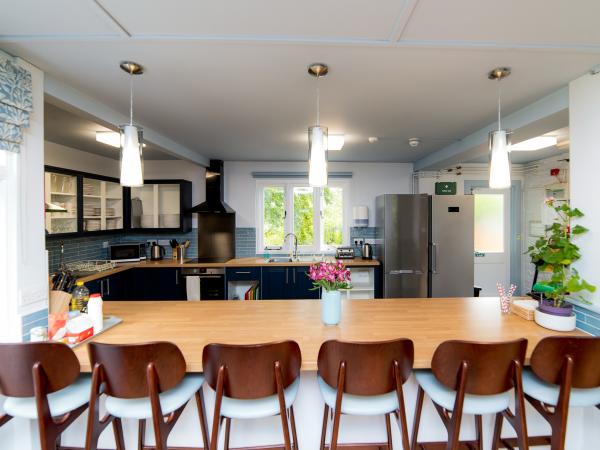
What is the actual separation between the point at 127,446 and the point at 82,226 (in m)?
2.64

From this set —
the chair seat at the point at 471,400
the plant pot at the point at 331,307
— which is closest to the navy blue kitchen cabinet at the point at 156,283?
the plant pot at the point at 331,307

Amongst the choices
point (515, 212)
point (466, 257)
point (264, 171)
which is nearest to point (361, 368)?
point (466, 257)

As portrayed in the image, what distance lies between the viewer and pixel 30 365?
47.1 inches

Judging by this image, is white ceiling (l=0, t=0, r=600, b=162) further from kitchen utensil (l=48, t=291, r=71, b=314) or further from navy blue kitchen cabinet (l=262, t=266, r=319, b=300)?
navy blue kitchen cabinet (l=262, t=266, r=319, b=300)

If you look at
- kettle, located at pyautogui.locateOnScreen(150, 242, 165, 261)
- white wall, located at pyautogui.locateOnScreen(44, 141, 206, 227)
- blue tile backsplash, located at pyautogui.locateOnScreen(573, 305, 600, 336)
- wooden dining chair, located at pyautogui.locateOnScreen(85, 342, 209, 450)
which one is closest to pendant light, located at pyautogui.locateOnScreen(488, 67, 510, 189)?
blue tile backsplash, located at pyautogui.locateOnScreen(573, 305, 600, 336)

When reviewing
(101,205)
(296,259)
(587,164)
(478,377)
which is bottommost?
(478,377)

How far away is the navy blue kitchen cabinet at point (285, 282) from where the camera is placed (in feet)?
13.1

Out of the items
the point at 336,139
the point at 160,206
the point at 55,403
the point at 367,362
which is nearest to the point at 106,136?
the point at 160,206

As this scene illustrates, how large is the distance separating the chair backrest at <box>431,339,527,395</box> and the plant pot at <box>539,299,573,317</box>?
2.23ft

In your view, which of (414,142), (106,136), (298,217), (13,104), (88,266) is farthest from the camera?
(298,217)

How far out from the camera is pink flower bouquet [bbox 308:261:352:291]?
5.57 ft

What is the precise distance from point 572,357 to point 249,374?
1466mm

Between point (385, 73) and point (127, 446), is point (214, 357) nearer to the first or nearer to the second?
point (127, 446)

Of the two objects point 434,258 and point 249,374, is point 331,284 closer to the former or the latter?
point 249,374
